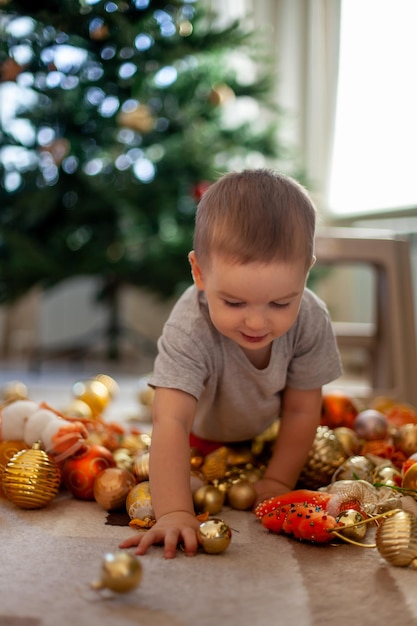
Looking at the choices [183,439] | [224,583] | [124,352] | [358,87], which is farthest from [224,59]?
[224,583]

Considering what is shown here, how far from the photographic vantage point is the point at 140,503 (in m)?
0.85

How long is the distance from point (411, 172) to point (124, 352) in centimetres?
151

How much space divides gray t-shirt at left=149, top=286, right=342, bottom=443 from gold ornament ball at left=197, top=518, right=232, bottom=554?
0.64 feet

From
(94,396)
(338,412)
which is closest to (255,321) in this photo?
(338,412)

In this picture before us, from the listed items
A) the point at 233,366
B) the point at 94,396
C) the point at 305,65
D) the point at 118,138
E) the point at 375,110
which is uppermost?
the point at 305,65

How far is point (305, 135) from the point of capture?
2945mm

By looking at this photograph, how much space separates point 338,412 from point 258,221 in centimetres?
56

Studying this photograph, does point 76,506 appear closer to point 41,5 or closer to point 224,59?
point 41,5

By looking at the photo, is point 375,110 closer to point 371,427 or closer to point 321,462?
point 371,427

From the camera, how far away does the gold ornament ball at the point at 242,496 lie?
3.00 ft

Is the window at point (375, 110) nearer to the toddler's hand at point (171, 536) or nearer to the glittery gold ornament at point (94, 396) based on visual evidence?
the glittery gold ornament at point (94, 396)

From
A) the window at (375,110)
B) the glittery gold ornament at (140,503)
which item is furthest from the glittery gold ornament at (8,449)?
the window at (375,110)

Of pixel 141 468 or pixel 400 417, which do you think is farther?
pixel 400 417

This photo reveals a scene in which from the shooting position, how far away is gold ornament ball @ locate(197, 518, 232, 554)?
2.37ft
